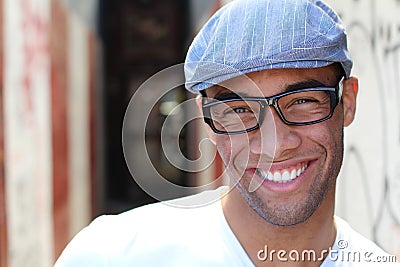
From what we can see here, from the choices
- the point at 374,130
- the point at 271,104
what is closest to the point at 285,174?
the point at 271,104

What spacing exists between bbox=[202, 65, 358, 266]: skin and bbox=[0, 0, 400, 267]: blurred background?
544mm

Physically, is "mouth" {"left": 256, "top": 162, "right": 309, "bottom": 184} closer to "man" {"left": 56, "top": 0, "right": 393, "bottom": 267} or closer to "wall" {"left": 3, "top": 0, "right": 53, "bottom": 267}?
"man" {"left": 56, "top": 0, "right": 393, "bottom": 267}

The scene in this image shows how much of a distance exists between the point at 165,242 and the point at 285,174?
43 cm

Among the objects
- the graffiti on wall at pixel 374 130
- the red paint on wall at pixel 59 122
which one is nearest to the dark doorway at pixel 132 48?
the red paint on wall at pixel 59 122

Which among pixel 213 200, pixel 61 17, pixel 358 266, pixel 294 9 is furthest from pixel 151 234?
pixel 61 17

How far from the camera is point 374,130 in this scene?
332 centimetres

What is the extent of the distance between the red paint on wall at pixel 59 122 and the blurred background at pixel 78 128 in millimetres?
10

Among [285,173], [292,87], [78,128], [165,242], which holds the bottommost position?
[78,128]

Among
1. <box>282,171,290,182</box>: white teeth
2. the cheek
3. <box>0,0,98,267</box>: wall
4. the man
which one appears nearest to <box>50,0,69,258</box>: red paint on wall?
<box>0,0,98,267</box>: wall

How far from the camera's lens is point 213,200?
2.35 metres

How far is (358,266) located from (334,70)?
2.01 ft

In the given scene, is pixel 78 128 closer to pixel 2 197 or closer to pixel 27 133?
pixel 27 133

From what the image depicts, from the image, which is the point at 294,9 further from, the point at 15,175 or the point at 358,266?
the point at 15,175

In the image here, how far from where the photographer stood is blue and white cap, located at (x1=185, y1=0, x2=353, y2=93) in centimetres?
204
